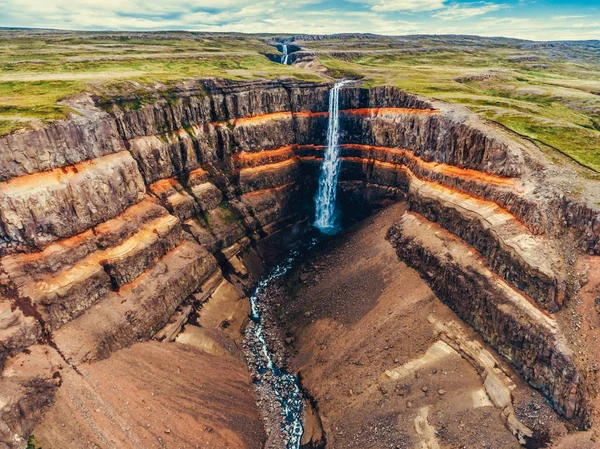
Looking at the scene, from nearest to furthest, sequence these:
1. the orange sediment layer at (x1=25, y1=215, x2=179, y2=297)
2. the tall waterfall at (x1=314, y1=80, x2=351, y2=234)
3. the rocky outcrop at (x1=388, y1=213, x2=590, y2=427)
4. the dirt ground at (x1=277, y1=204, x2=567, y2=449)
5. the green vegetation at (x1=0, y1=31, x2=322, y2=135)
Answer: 1. the rocky outcrop at (x1=388, y1=213, x2=590, y2=427)
2. the dirt ground at (x1=277, y1=204, x2=567, y2=449)
3. the orange sediment layer at (x1=25, y1=215, x2=179, y2=297)
4. the green vegetation at (x1=0, y1=31, x2=322, y2=135)
5. the tall waterfall at (x1=314, y1=80, x2=351, y2=234)

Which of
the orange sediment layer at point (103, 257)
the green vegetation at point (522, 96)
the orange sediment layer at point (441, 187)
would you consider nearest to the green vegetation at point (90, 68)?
the orange sediment layer at point (103, 257)

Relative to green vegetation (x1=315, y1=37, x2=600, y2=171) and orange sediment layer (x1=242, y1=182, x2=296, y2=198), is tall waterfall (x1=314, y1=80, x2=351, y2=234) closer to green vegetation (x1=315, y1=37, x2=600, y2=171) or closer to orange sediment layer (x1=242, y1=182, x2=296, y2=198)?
orange sediment layer (x1=242, y1=182, x2=296, y2=198)

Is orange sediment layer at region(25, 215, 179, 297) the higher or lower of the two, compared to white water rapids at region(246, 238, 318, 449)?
higher

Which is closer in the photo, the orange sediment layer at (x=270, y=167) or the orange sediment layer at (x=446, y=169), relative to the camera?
the orange sediment layer at (x=446, y=169)

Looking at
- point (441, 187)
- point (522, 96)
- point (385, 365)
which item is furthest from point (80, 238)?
point (522, 96)

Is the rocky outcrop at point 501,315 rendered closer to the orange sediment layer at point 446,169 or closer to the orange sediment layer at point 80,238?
the orange sediment layer at point 446,169

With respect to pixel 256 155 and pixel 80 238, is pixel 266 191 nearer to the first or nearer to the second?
pixel 256 155

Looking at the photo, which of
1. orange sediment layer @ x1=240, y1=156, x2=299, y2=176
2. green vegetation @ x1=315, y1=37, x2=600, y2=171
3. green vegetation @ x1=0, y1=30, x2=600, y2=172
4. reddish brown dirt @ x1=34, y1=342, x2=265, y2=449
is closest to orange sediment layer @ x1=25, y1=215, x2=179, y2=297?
reddish brown dirt @ x1=34, y1=342, x2=265, y2=449

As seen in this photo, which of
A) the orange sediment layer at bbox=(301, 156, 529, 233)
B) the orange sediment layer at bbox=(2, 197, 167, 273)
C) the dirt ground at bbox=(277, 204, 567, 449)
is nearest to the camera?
the dirt ground at bbox=(277, 204, 567, 449)
